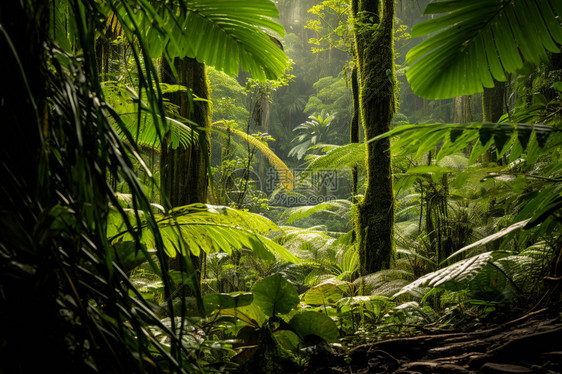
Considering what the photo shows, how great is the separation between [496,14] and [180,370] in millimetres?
1245

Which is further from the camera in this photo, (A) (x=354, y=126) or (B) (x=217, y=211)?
(A) (x=354, y=126)

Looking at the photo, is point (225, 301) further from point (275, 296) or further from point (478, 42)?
point (478, 42)

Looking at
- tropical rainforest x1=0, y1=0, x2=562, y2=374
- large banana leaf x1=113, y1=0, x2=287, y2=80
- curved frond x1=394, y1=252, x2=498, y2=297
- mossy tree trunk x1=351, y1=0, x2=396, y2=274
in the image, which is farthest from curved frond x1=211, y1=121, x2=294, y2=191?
curved frond x1=394, y1=252, x2=498, y2=297

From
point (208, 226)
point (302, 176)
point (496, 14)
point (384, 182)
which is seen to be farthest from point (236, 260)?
point (496, 14)

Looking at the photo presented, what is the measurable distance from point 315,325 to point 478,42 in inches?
40.9

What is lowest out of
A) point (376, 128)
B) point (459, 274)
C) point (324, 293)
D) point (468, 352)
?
point (324, 293)

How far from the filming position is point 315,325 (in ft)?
3.02

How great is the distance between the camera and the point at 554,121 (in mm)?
1118

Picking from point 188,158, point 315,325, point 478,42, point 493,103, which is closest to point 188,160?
point 188,158

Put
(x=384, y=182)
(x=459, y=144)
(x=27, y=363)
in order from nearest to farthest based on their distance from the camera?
(x=27, y=363)
(x=459, y=144)
(x=384, y=182)

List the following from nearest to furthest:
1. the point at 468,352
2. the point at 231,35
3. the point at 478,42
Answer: the point at 468,352 < the point at 478,42 < the point at 231,35

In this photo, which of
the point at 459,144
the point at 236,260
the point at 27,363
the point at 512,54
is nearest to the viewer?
the point at 27,363

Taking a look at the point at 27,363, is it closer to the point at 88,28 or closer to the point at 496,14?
the point at 88,28

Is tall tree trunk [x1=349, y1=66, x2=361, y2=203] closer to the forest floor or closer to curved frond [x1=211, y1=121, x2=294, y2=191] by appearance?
curved frond [x1=211, y1=121, x2=294, y2=191]
